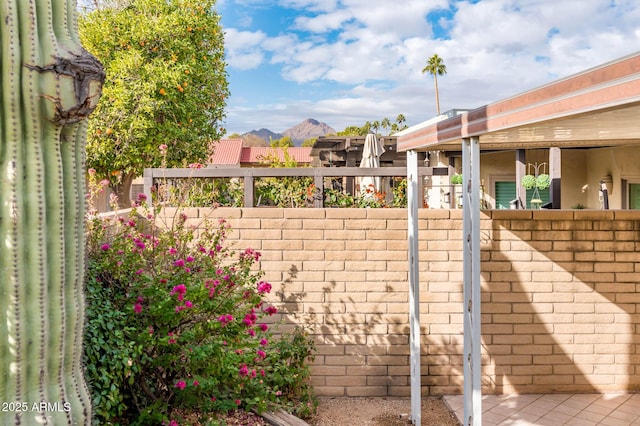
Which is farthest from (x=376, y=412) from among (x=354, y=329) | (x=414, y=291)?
(x=414, y=291)

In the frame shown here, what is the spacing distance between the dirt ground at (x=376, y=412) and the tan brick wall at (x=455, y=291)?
0.39ft

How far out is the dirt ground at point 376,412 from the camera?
15.8 ft

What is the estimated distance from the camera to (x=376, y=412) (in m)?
5.06

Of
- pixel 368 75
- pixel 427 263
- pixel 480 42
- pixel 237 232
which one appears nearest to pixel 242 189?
pixel 237 232

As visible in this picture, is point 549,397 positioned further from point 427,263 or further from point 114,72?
point 114,72

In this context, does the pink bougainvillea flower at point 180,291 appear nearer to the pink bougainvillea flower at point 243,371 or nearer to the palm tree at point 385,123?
the pink bougainvillea flower at point 243,371

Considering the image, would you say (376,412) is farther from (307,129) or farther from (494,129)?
(307,129)

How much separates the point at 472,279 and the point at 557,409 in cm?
232

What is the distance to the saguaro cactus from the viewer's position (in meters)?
2.29

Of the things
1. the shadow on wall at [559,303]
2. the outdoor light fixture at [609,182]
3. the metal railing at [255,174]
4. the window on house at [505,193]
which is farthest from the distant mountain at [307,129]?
the shadow on wall at [559,303]

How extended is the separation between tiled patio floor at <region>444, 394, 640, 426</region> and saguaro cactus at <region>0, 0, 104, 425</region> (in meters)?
3.65

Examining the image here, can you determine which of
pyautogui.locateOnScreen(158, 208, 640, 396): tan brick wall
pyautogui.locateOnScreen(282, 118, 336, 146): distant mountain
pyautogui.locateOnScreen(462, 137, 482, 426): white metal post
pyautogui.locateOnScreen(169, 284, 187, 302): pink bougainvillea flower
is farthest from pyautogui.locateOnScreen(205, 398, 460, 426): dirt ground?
pyautogui.locateOnScreen(282, 118, 336, 146): distant mountain

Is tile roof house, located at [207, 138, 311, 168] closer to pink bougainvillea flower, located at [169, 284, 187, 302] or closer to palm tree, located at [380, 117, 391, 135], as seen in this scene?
palm tree, located at [380, 117, 391, 135]

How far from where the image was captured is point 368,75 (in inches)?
1052
